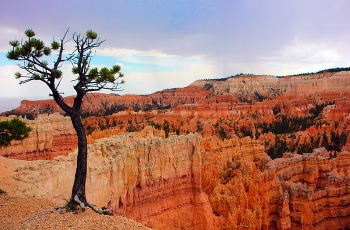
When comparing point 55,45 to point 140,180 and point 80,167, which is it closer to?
point 80,167

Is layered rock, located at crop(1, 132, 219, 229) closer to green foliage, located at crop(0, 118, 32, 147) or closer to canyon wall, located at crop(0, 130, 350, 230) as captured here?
canyon wall, located at crop(0, 130, 350, 230)

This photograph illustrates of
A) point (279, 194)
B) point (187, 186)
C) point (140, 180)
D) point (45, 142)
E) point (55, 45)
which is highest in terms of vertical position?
point (55, 45)

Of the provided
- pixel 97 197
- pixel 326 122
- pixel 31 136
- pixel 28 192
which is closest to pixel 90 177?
pixel 97 197

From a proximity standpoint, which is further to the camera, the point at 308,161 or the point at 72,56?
the point at 308,161

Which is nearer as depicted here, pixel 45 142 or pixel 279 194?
pixel 279 194

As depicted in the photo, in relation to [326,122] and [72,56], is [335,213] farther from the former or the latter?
[326,122]

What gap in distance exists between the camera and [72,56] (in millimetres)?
7336

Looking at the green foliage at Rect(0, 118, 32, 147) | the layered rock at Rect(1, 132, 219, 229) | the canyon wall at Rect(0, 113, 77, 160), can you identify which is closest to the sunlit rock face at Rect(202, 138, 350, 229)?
the layered rock at Rect(1, 132, 219, 229)

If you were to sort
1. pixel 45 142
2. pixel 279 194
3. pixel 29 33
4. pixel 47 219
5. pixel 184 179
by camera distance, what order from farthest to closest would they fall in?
pixel 45 142 < pixel 279 194 < pixel 184 179 < pixel 29 33 < pixel 47 219

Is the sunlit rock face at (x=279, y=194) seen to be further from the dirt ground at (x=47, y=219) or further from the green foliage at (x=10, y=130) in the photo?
the green foliage at (x=10, y=130)

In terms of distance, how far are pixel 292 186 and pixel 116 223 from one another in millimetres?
14766

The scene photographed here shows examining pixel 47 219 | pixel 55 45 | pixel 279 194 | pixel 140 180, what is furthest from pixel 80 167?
pixel 279 194

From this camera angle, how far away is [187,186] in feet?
47.5

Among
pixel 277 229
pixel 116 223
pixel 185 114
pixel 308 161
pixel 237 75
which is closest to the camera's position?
pixel 116 223
